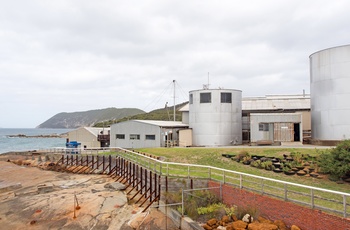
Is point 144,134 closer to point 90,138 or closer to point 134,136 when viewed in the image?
point 134,136

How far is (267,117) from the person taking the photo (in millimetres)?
37250

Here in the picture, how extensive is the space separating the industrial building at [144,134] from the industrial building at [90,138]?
11523 mm

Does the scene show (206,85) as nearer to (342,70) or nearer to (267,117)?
(267,117)

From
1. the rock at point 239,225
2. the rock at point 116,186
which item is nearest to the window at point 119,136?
the rock at point 116,186

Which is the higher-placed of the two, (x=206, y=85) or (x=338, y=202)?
(x=206, y=85)

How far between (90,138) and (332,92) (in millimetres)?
41157

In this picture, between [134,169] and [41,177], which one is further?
[41,177]

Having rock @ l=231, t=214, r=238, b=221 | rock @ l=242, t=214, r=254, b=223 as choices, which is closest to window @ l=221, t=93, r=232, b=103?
rock @ l=231, t=214, r=238, b=221

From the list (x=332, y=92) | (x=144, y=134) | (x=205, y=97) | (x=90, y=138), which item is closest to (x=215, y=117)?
(x=205, y=97)

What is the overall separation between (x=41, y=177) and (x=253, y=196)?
28552 millimetres

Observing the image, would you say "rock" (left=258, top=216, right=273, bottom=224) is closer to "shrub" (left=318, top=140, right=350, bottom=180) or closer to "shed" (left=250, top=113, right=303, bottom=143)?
"shrub" (left=318, top=140, right=350, bottom=180)

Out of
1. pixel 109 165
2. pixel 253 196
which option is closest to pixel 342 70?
pixel 253 196

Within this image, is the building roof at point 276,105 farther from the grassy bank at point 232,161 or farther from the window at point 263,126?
the grassy bank at point 232,161

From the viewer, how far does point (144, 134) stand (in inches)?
1642
